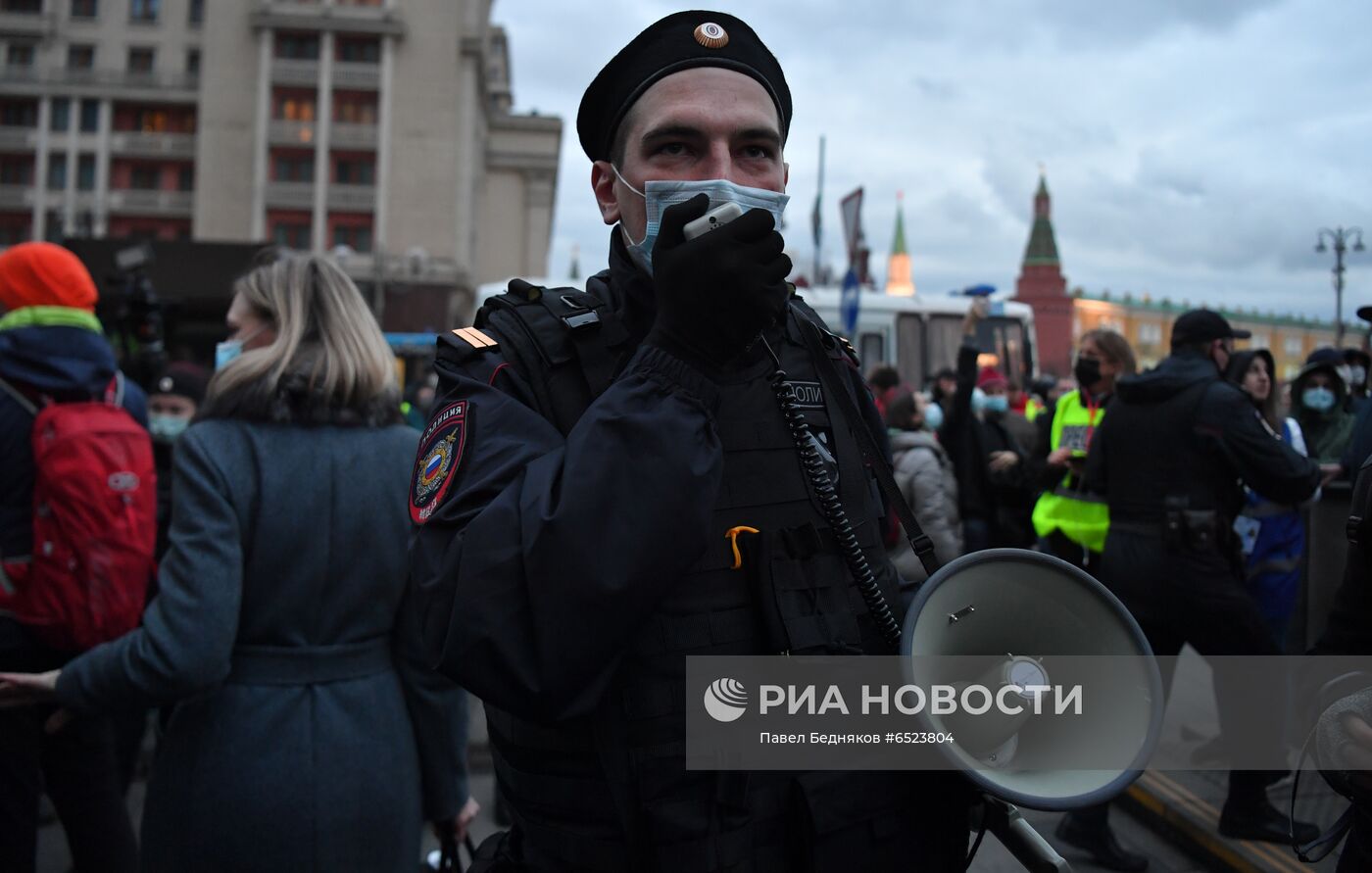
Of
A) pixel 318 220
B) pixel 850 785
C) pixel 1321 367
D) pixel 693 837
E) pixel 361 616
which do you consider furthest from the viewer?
pixel 318 220

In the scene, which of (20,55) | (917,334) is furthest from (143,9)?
(917,334)

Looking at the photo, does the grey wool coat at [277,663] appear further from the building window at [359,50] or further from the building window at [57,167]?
the building window at [57,167]

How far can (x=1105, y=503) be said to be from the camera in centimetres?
466

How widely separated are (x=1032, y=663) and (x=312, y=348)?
187 cm

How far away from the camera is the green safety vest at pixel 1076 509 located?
4.71 metres

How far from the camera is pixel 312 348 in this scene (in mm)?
2383

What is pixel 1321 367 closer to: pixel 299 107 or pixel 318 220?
pixel 318 220

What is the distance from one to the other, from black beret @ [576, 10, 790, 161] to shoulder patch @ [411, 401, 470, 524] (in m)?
0.59

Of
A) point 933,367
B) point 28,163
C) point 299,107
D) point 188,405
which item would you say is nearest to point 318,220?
point 299,107

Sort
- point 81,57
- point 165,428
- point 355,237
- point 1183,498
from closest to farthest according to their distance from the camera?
point 1183,498
point 165,428
point 355,237
point 81,57

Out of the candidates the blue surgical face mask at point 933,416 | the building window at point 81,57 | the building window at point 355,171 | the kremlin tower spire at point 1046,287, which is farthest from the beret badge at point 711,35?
the kremlin tower spire at point 1046,287

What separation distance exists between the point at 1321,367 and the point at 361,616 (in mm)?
6705

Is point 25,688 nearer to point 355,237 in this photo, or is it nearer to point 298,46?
point 355,237

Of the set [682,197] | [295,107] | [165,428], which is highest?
[295,107]
